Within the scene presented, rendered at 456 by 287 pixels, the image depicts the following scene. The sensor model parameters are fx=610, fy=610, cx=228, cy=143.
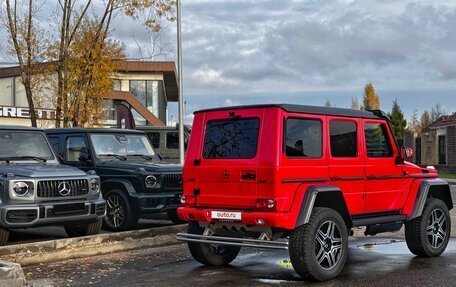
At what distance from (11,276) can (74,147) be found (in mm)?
5384

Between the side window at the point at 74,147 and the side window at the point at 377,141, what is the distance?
19.3ft

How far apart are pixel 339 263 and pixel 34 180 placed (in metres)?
4.62

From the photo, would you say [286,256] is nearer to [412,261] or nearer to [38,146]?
[412,261]

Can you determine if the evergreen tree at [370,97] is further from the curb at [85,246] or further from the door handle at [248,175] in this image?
the door handle at [248,175]

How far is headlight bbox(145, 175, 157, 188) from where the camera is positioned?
36.1 ft

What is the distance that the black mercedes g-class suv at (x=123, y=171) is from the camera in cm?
1098

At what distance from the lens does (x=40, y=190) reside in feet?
29.9

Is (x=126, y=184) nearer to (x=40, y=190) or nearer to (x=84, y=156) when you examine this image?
(x=84, y=156)

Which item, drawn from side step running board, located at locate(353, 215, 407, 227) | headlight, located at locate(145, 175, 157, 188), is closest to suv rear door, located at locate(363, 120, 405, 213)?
side step running board, located at locate(353, 215, 407, 227)

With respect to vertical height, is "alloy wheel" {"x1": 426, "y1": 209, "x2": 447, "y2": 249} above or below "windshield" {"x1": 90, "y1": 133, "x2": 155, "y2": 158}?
below

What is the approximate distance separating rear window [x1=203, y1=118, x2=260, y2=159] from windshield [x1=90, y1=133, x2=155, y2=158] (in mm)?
4455

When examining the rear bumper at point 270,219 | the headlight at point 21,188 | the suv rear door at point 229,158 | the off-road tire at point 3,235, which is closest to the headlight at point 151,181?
the headlight at point 21,188

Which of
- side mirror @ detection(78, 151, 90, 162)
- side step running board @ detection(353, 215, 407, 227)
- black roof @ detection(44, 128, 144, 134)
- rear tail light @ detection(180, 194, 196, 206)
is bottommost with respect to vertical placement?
side step running board @ detection(353, 215, 407, 227)

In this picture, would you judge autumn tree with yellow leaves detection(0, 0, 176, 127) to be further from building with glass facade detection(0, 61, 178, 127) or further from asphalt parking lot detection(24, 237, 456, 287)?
building with glass facade detection(0, 61, 178, 127)
